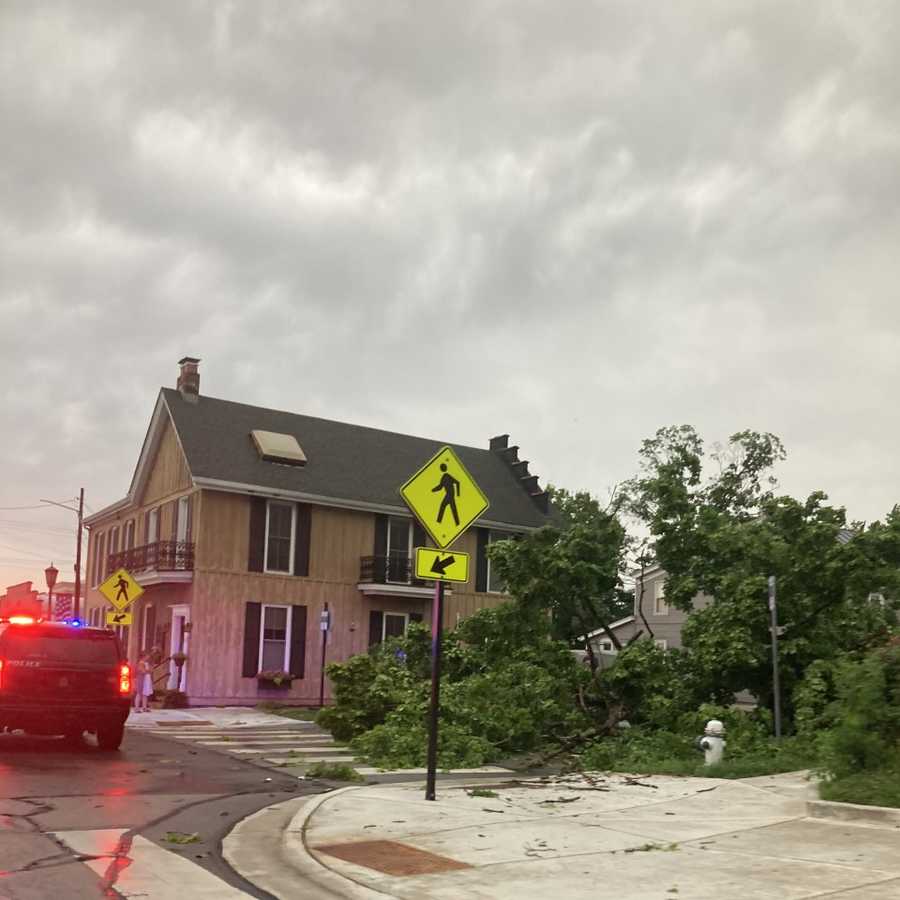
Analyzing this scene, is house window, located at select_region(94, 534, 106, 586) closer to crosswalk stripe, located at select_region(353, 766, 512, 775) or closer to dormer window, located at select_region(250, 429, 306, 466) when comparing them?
dormer window, located at select_region(250, 429, 306, 466)

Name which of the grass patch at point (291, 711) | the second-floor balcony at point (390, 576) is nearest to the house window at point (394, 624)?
the second-floor balcony at point (390, 576)

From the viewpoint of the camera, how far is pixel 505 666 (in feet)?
58.6

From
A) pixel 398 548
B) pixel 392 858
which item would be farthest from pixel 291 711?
pixel 392 858

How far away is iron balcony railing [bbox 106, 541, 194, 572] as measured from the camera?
93.0 ft

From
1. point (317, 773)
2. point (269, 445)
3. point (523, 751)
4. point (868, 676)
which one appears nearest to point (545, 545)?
point (523, 751)

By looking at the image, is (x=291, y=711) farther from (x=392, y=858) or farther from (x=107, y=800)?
(x=392, y=858)

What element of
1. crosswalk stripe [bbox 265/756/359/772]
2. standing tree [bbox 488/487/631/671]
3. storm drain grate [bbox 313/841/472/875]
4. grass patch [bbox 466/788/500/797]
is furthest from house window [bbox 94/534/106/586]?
storm drain grate [bbox 313/841/472/875]

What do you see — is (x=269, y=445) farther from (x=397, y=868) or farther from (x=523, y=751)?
(x=397, y=868)

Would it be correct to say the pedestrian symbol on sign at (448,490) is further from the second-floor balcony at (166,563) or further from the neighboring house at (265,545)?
the second-floor balcony at (166,563)

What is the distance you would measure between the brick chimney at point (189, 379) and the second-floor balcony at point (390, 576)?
→ 23.6ft

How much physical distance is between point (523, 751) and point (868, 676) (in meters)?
6.88

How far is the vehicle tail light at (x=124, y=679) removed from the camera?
14289 millimetres

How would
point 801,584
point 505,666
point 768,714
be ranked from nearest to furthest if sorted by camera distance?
point 768,714, point 801,584, point 505,666

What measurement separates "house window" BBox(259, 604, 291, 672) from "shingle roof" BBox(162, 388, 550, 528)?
3573mm
